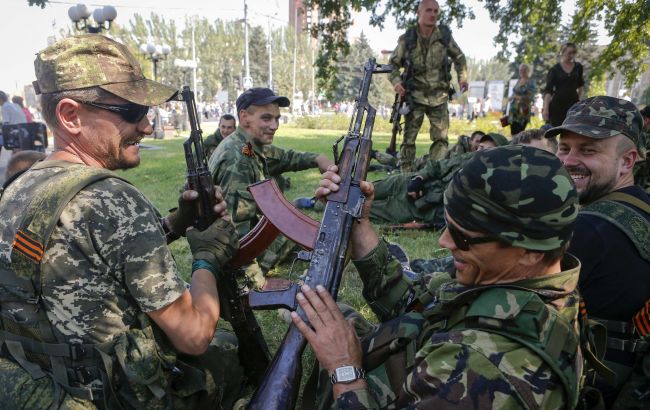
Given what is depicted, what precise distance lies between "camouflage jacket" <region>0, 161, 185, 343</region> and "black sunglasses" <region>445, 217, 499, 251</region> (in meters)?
1.20

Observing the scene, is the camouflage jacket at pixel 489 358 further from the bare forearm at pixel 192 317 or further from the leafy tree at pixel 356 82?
the leafy tree at pixel 356 82

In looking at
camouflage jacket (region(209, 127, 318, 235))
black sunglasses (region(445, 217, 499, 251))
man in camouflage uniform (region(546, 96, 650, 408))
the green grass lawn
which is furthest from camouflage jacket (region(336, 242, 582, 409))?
camouflage jacket (region(209, 127, 318, 235))

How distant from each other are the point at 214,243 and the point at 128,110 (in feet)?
2.78

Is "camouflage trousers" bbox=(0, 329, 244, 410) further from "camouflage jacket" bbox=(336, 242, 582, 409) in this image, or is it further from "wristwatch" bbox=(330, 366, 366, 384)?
"camouflage jacket" bbox=(336, 242, 582, 409)

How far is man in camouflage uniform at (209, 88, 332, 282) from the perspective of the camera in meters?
4.75

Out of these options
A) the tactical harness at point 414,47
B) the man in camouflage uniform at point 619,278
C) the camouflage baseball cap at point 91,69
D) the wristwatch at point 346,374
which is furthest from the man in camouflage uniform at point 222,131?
the wristwatch at point 346,374

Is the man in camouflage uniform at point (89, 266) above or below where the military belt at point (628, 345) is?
above

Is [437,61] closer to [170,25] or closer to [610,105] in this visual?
[610,105]

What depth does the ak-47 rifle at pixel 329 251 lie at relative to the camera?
2.07 metres

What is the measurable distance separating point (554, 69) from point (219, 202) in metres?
9.38

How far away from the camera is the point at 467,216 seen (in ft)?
5.24

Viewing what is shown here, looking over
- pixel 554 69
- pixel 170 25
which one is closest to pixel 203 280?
pixel 554 69

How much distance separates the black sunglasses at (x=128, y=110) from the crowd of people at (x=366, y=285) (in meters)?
0.01

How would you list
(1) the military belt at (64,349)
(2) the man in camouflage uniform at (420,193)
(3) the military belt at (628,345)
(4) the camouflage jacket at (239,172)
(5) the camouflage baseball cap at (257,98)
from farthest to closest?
(2) the man in camouflage uniform at (420,193), (5) the camouflage baseball cap at (257,98), (4) the camouflage jacket at (239,172), (3) the military belt at (628,345), (1) the military belt at (64,349)
